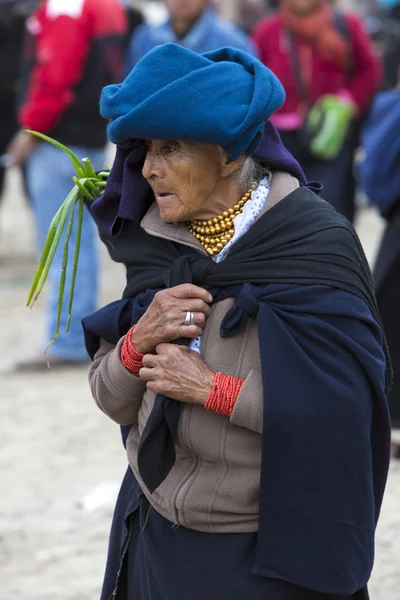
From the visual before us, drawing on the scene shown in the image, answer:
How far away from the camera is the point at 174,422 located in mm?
2465

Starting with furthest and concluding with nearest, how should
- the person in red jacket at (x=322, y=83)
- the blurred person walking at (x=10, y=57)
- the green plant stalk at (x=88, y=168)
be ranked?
1. the blurred person walking at (x=10, y=57)
2. the person in red jacket at (x=322, y=83)
3. the green plant stalk at (x=88, y=168)

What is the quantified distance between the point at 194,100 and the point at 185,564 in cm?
103

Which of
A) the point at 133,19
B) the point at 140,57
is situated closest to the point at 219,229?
the point at 140,57

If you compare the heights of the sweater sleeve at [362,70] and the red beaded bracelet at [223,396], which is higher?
the red beaded bracelet at [223,396]

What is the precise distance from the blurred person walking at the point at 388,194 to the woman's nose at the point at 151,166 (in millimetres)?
2524

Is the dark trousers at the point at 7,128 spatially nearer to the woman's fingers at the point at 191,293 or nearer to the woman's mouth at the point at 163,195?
the woman's mouth at the point at 163,195

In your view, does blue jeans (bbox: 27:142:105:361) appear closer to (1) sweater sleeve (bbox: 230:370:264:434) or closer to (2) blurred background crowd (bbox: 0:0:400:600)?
(2) blurred background crowd (bbox: 0:0:400:600)

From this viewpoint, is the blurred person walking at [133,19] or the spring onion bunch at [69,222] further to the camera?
the blurred person walking at [133,19]

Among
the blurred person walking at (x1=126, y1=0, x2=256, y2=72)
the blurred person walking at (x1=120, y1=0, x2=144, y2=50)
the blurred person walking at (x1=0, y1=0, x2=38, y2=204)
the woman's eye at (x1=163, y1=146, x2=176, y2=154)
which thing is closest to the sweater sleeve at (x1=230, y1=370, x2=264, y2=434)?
the woman's eye at (x1=163, y1=146, x2=176, y2=154)

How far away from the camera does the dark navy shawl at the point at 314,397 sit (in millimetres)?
2342

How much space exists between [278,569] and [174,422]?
39 cm

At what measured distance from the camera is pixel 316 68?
263 inches

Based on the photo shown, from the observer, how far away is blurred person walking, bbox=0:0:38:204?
8.96m

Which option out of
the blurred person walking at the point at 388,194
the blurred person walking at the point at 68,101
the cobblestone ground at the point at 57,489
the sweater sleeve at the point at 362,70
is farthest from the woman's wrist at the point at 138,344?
the sweater sleeve at the point at 362,70
